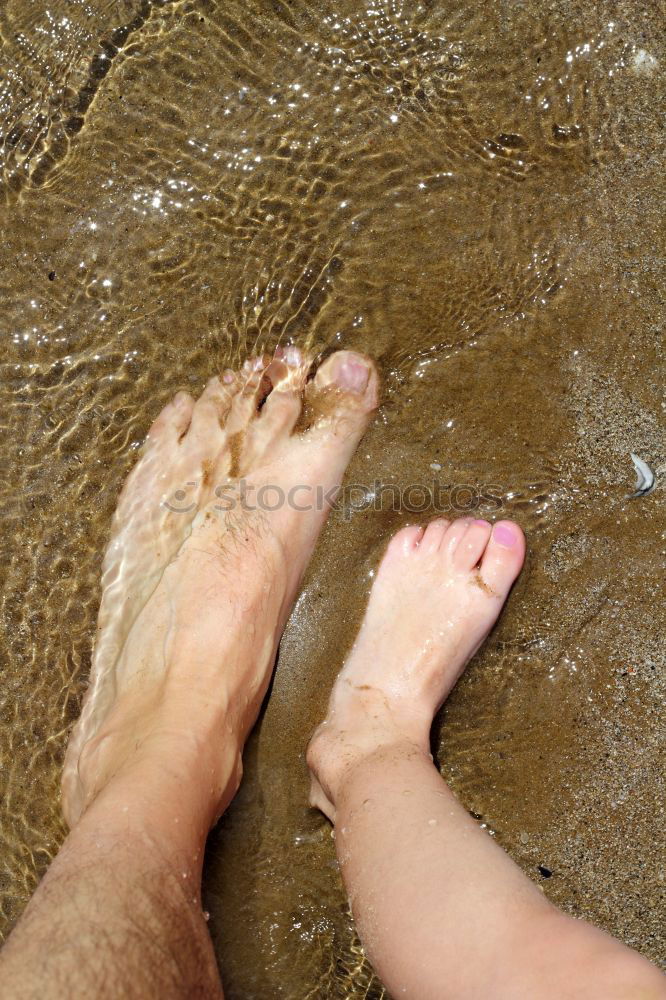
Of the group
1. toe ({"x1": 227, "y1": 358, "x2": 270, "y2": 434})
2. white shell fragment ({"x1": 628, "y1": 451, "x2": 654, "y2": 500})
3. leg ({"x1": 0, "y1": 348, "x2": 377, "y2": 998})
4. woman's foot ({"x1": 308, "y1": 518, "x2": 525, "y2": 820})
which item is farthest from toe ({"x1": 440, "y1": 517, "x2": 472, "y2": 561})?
toe ({"x1": 227, "y1": 358, "x2": 270, "y2": 434})

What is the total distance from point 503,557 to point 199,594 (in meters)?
0.85

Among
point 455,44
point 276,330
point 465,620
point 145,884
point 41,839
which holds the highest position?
point 455,44

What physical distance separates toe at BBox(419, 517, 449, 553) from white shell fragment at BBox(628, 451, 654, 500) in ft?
1.71

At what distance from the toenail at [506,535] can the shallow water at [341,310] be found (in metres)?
0.04

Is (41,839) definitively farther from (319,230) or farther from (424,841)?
(319,230)

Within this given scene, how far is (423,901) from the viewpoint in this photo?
179cm

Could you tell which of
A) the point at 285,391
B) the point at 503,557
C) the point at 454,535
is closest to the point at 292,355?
the point at 285,391

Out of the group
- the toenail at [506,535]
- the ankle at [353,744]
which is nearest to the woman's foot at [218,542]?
the ankle at [353,744]

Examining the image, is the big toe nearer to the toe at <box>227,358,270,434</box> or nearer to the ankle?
the toe at <box>227,358,270,434</box>

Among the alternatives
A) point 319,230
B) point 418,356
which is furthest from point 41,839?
point 319,230

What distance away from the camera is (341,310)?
241 centimetres

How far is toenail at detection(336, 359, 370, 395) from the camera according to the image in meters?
2.40

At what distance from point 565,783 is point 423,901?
63 cm

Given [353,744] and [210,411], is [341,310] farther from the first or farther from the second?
[353,744]
